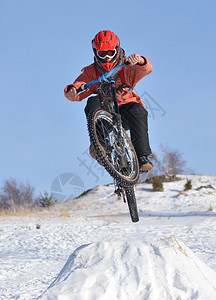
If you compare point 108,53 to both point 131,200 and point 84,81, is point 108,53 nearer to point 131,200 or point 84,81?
point 84,81

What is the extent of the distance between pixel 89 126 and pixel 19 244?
4.12m

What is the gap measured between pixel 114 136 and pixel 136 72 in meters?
0.79

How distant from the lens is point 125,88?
4.64 m

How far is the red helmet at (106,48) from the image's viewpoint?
426cm

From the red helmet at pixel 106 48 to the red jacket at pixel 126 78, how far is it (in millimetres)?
242

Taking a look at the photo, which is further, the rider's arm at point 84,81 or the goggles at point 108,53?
the rider's arm at point 84,81

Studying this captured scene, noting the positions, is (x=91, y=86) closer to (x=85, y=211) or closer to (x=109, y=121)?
(x=109, y=121)

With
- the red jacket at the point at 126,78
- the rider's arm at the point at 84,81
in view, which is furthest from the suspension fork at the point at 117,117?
the rider's arm at the point at 84,81

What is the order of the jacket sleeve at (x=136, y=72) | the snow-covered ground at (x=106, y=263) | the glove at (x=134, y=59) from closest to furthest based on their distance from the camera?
the snow-covered ground at (x=106, y=263)
the glove at (x=134, y=59)
the jacket sleeve at (x=136, y=72)

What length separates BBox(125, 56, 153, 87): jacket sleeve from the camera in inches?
179

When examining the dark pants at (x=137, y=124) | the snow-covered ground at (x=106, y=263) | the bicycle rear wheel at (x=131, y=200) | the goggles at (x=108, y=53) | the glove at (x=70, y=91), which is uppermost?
the goggles at (x=108, y=53)

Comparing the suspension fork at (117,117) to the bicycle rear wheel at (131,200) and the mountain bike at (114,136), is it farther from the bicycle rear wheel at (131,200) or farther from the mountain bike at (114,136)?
the bicycle rear wheel at (131,200)

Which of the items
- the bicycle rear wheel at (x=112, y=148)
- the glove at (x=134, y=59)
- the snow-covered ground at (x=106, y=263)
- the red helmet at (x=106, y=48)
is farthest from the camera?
the glove at (x=134, y=59)

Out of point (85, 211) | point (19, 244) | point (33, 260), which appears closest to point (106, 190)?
point (85, 211)
